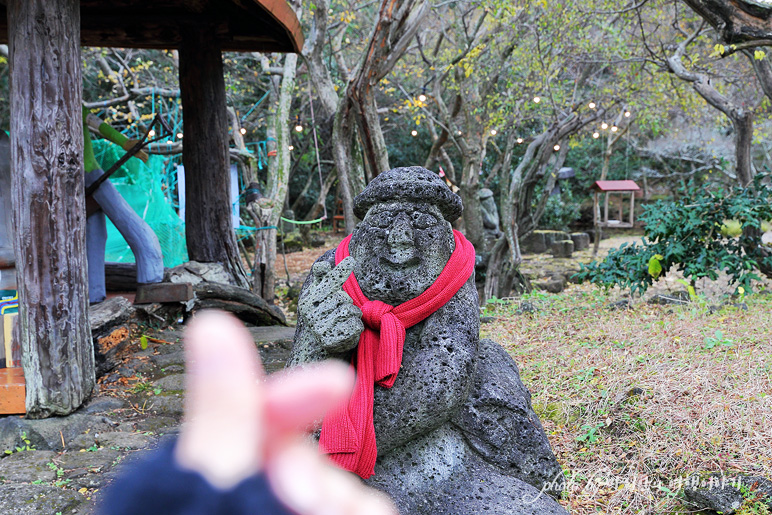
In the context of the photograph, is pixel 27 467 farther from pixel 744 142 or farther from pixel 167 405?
pixel 744 142

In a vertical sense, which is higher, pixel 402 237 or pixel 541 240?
pixel 402 237

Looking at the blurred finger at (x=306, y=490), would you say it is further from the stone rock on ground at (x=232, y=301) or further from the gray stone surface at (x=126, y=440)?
the stone rock on ground at (x=232, y=301)

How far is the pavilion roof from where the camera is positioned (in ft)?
16.6

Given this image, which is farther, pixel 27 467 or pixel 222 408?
pixel 27 467

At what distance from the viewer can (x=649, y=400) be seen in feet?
10.2

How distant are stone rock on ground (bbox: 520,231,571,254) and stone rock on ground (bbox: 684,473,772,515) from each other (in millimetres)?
13676

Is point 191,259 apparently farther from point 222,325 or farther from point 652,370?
point 222,325

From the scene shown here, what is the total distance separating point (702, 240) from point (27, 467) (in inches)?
230

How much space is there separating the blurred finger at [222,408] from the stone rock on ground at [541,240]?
15.7 m

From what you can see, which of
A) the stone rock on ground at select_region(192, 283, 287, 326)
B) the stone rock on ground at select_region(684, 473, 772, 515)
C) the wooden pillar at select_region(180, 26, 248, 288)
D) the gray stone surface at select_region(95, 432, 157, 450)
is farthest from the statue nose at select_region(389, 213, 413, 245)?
the wooden pillar at select_region(180, 26, 248, 288)

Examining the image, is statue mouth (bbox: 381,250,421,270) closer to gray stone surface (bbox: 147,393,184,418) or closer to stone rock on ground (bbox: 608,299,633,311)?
gray stone surface (bbox: 147,393,184,418)

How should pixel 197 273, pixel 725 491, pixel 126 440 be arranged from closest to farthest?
pixel 725 491, pixel 126 440, pixel 197 273

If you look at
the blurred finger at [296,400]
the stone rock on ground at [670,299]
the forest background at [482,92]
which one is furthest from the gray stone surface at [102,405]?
the stone rock on ground at [670,299]

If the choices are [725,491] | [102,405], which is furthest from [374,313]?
[102,405]
